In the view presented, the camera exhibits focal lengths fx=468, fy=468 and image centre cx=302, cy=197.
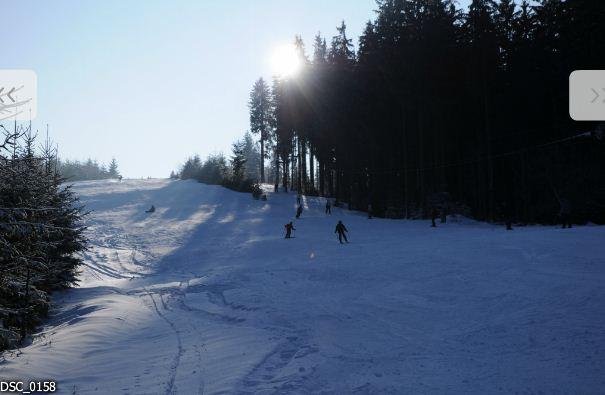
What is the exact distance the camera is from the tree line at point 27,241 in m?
8.92

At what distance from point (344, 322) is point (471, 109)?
3387cm

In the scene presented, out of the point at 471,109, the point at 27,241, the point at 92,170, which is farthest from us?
the point at 92,170

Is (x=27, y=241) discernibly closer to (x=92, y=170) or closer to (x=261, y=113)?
(x=261, y=113)

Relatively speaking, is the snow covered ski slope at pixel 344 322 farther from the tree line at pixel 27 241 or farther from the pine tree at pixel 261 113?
the pine tree at pixel 261 113

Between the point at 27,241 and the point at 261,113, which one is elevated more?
the point at 261,113

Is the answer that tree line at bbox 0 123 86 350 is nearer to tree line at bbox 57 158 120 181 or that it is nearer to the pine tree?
the pine tree

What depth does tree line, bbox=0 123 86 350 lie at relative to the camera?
892 centimetres

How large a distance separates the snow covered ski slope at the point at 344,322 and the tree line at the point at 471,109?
629 inches

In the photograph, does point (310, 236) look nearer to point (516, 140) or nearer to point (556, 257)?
point (556, 257)

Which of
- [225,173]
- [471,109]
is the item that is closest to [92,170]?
[225,173]

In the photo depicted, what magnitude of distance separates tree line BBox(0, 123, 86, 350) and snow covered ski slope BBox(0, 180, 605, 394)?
73 centimetres

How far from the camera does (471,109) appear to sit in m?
41.0

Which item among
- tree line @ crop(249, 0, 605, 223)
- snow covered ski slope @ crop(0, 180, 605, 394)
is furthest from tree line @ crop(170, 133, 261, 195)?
snow covered ski slope @ crop(0, 180, 605, 394)

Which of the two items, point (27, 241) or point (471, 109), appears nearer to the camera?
point (27, 241)
